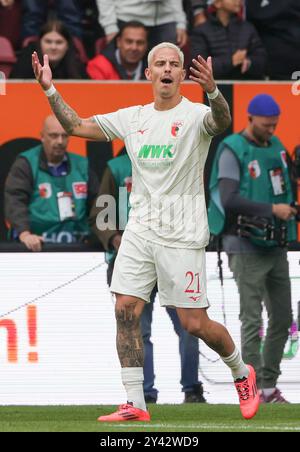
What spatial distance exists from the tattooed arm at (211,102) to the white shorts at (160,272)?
78cm

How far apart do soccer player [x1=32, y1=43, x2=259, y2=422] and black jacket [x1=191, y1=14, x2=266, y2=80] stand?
5.55 m

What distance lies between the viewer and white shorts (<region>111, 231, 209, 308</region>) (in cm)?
817

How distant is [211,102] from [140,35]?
19.2ft

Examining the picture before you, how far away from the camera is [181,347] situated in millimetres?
10117

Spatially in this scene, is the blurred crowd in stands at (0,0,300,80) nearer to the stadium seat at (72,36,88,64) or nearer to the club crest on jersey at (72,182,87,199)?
the stadium seat at (72,36,88,64)

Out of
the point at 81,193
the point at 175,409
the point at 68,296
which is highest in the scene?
the point at 81,193

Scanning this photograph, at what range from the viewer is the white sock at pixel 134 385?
8.13 metres

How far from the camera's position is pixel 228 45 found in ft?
45.5

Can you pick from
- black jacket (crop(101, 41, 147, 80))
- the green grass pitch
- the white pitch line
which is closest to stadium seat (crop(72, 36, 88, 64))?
black jacket (crop(101, 41, 147, 80))

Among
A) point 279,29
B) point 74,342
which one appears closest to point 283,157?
→ point 74,342

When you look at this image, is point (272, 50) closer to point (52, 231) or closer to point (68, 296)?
point (52, 231)

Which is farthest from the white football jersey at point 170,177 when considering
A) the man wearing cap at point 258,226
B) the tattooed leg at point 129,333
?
the man wearing cap at point 258,226
